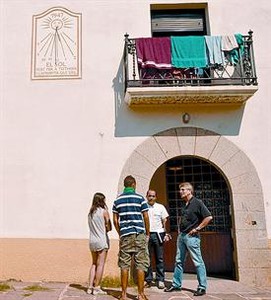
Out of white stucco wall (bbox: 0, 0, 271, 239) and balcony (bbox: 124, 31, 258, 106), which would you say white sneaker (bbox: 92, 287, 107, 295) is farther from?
balcony (bbox: 124, 31, 258, 106)

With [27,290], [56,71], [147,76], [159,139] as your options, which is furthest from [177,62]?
[27,290]

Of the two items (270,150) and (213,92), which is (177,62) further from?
(270,150)

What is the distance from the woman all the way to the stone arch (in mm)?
1268

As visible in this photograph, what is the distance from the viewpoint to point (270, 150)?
8.18 meters

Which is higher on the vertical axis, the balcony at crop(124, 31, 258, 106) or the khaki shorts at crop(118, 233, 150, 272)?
the balcony at crop(124, 31, 258, 106)

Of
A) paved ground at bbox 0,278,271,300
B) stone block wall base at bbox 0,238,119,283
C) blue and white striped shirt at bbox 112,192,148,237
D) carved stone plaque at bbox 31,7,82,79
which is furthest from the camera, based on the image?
carved stone plaque at bbox 31,7,82,79

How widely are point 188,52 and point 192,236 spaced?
3.66 m

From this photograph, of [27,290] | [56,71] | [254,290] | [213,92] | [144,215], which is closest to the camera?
Result: [144,215]

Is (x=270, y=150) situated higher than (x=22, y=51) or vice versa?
(x=22, y=51)

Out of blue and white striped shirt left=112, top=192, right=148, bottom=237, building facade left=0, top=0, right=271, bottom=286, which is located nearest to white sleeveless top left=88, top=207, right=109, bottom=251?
blue and white striped shirt left=112, top=192, right=148, bottom=237

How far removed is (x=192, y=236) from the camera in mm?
6766

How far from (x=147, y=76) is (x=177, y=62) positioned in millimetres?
656

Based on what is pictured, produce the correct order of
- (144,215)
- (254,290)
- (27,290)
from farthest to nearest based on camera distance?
(254,290) → (27,290) → (144,215)

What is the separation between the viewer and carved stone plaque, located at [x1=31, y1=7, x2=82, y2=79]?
8500 mm
